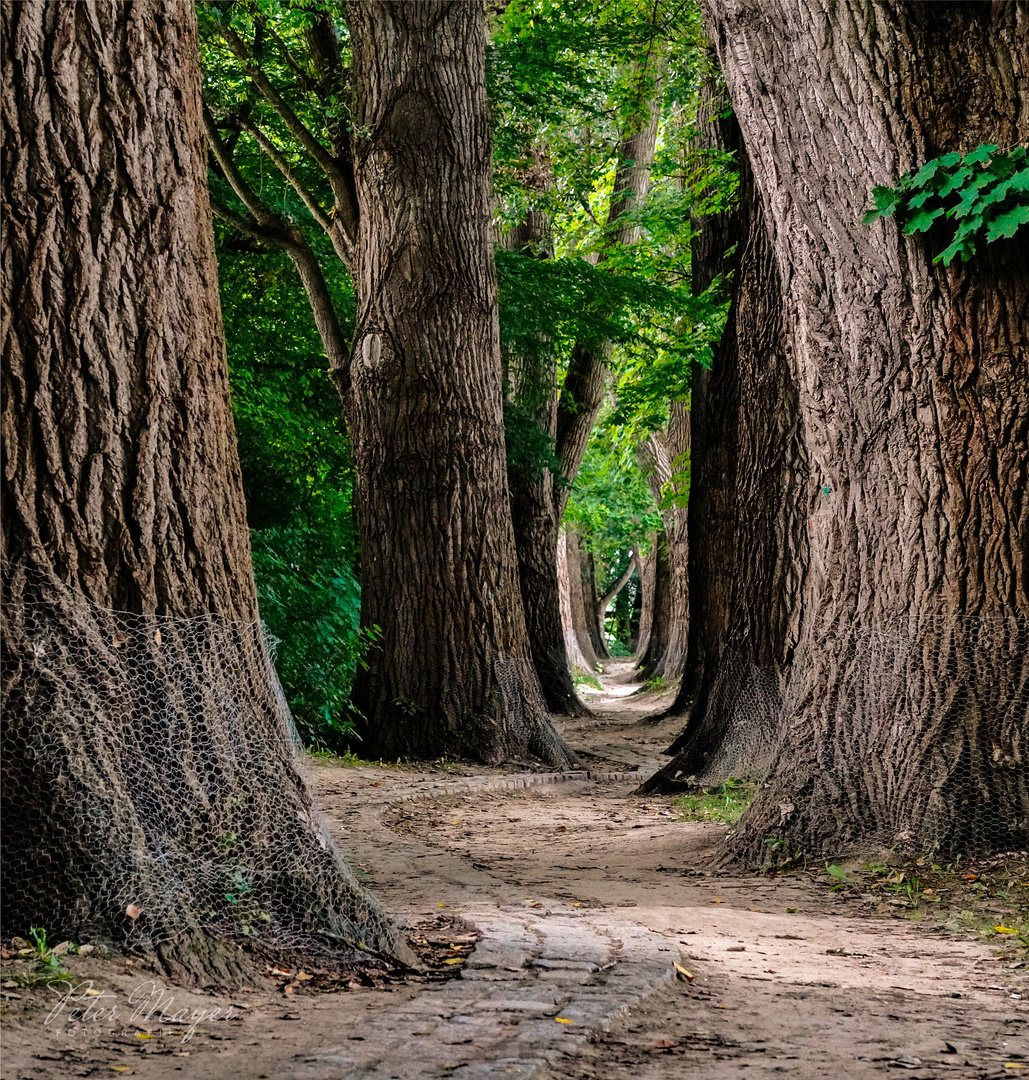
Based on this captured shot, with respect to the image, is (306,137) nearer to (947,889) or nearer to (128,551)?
(128,551)

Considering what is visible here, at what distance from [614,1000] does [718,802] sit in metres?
5.40

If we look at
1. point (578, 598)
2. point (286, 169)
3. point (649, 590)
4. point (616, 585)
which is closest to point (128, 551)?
point (286, 169)

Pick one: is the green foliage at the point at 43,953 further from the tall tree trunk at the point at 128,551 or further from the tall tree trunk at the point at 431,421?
the tall tree trunk at the point at 431,421

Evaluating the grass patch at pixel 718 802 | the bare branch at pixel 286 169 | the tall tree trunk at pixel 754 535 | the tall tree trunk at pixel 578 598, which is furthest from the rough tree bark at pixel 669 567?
the grass patch at pixel 718 802

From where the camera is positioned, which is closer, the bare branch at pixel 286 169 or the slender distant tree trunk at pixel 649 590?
the bare branch at pixel 286 169

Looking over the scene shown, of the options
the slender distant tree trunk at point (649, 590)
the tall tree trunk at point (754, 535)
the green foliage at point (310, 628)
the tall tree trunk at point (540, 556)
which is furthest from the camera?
the slender distant tree trunk at point (649, 590)

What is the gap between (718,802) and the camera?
352 inches

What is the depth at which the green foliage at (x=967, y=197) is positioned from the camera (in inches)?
216

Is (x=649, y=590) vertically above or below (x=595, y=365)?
below

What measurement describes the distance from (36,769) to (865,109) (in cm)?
490

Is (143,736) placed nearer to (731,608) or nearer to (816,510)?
(816,510)

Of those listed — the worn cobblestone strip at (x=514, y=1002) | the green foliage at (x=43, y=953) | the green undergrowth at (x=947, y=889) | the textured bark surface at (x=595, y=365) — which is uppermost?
the textured bark surface at (x=595, y=365)

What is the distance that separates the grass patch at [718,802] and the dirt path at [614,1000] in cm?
146

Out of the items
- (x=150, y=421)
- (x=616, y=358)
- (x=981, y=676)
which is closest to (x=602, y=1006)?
(x=150, y=421)
